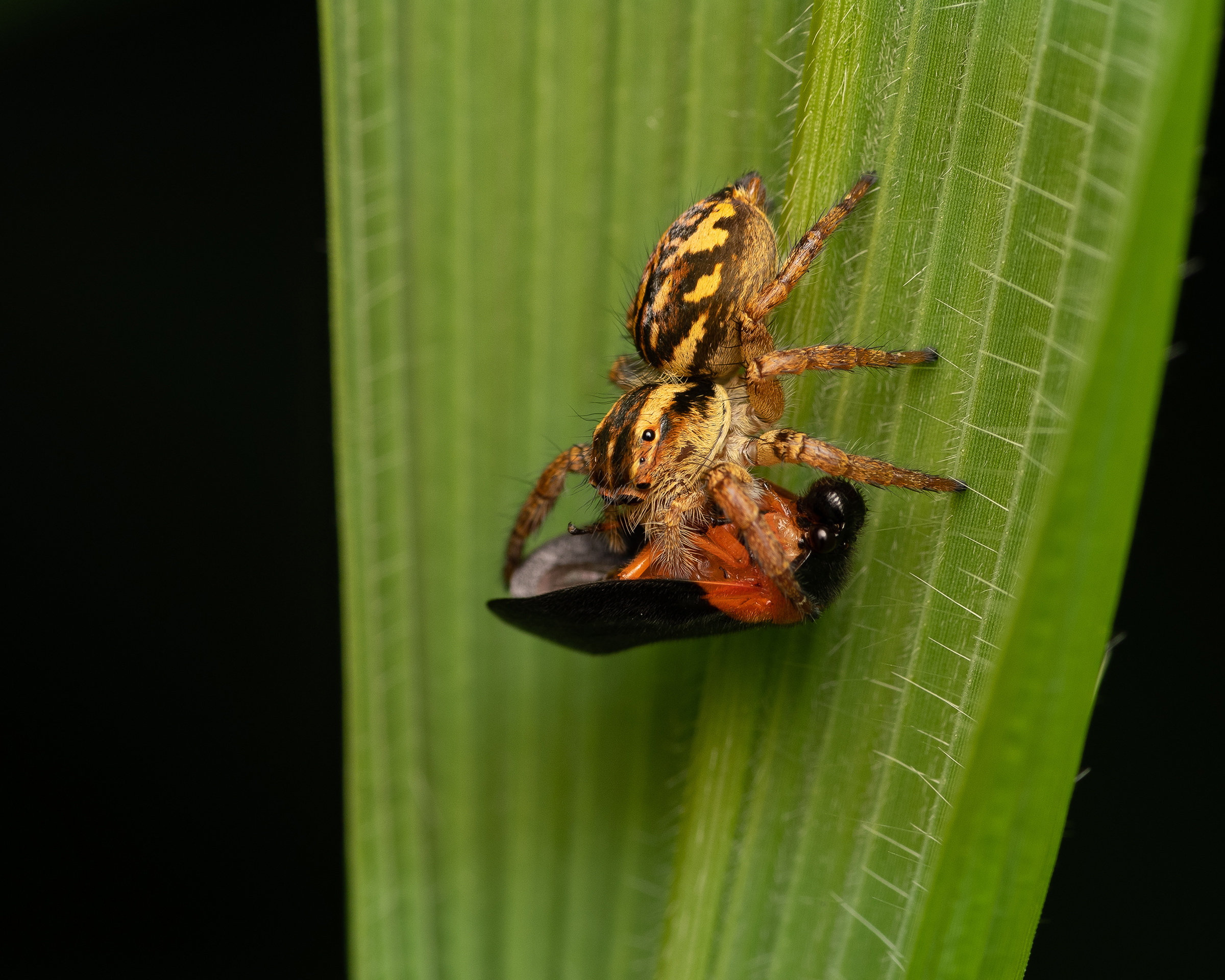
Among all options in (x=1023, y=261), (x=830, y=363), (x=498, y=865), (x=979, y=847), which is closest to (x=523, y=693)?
(x=498, y=865)

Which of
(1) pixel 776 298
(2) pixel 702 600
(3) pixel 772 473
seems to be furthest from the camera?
(3) pixel 772 473

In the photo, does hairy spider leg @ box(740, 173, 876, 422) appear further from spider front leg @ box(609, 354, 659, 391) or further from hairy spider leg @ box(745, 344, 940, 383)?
spider front leg @ box(609, 354, 659, 391)

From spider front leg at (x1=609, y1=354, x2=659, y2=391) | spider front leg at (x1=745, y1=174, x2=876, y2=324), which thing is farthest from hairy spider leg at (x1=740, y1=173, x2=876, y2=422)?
spider front leg at (x1=609, y1=354, x2=659, y2=391)

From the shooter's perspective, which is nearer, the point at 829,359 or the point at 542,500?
the point at 829,359

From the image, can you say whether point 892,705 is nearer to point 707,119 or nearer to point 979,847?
point 979,847

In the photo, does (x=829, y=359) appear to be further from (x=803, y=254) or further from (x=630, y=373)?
(x=630, y=373)

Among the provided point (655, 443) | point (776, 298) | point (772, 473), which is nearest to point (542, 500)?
point (655, 443)
